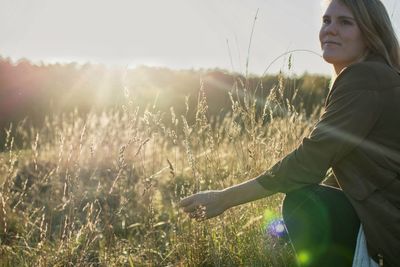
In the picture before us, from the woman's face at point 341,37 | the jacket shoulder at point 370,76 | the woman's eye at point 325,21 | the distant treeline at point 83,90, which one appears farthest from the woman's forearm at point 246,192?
the distant treeline at point 83,90

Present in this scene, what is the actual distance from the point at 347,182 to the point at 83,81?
11.7m

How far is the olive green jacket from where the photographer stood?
2162 mm

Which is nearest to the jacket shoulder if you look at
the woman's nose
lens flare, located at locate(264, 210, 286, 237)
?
the woman's nose

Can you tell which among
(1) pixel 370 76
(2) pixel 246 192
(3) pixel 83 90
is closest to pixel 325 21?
(1) pixel 370 76

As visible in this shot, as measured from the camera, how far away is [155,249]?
10.7 ft

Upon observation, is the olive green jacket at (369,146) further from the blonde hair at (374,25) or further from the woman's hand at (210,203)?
the woman's hand at (210,203)

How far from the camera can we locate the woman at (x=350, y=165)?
2.18 m

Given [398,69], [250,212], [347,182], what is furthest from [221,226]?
[398,69]

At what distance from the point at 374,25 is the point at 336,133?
54 cm

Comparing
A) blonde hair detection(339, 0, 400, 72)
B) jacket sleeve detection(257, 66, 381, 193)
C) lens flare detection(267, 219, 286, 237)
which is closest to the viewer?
jacket sleeve detection(257, 66, 381, 193)

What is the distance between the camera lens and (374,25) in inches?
94.6

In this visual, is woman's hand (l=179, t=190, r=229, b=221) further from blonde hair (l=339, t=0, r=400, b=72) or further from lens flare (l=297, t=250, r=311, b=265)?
blonde hair (l=339, t=0, r=400, b=72)

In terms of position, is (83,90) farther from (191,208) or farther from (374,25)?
(374,25)

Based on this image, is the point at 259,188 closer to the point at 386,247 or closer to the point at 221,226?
the point at 386,247
